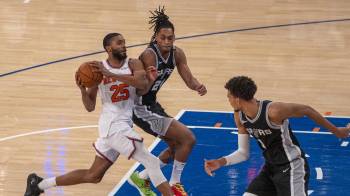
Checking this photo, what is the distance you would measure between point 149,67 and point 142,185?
1459 millimetres

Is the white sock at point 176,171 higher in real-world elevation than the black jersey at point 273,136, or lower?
lower

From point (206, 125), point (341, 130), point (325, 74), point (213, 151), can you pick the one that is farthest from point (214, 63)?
point (341, 130)

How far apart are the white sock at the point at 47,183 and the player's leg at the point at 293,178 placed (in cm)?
255

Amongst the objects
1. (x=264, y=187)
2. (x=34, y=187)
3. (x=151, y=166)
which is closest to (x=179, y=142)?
(x=151, y=166)

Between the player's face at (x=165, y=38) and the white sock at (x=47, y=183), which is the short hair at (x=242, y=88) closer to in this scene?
the player's face at (x=165, y=38)

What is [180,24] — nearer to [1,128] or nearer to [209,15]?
[209,15]

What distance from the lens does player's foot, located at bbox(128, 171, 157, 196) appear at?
408 inches

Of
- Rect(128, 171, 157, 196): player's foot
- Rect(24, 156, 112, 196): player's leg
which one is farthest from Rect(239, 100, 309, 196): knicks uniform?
Rect(128, 171, 157, 196): player's foot

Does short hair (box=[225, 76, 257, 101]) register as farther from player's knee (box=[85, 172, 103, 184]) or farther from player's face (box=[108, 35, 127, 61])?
player's knee (box=[85, 172, 103, 184])

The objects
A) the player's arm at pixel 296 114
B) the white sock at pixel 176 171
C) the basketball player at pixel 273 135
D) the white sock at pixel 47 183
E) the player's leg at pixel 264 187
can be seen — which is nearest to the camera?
the player's arm at pixel 296 114

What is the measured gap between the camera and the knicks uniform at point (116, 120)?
9586 mm

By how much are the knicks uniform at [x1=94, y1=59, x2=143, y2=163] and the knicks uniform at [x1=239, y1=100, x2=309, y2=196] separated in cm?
141

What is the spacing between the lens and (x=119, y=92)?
381 inches

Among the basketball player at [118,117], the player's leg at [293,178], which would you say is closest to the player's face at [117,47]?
the basketball player at [118,117]
